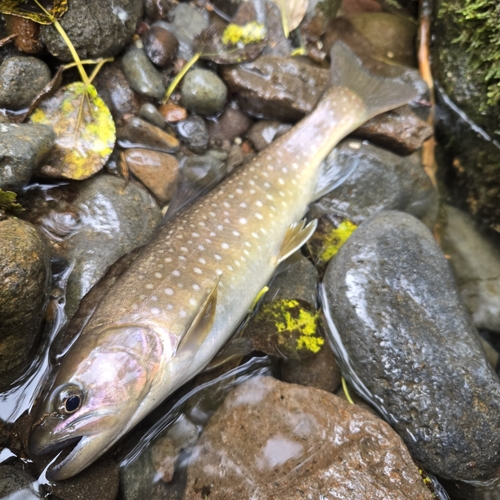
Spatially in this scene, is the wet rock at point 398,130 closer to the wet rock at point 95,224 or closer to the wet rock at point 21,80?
the wet rock at point 95,224

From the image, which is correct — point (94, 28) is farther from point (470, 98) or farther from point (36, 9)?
point (470, 98)

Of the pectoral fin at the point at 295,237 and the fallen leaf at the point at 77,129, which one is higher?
the pectoral fin at the point at 295,237

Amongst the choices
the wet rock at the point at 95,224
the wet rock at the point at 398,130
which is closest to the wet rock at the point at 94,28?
the wet rock at the point at 95,224

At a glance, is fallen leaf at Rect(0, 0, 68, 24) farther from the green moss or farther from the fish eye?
the green moss

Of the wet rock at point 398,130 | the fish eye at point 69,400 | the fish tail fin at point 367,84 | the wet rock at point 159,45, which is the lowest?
the fish eye at point 69,400

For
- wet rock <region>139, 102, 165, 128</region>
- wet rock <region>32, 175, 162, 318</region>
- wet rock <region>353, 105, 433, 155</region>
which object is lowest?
wet rock <region>32, 175, 162, 318</region>

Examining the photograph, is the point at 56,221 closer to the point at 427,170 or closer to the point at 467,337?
the point at 467,337

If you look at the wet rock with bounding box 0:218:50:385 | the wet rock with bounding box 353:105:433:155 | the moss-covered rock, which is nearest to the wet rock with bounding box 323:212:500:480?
the wet rock with bounding box 353:105:433:155
